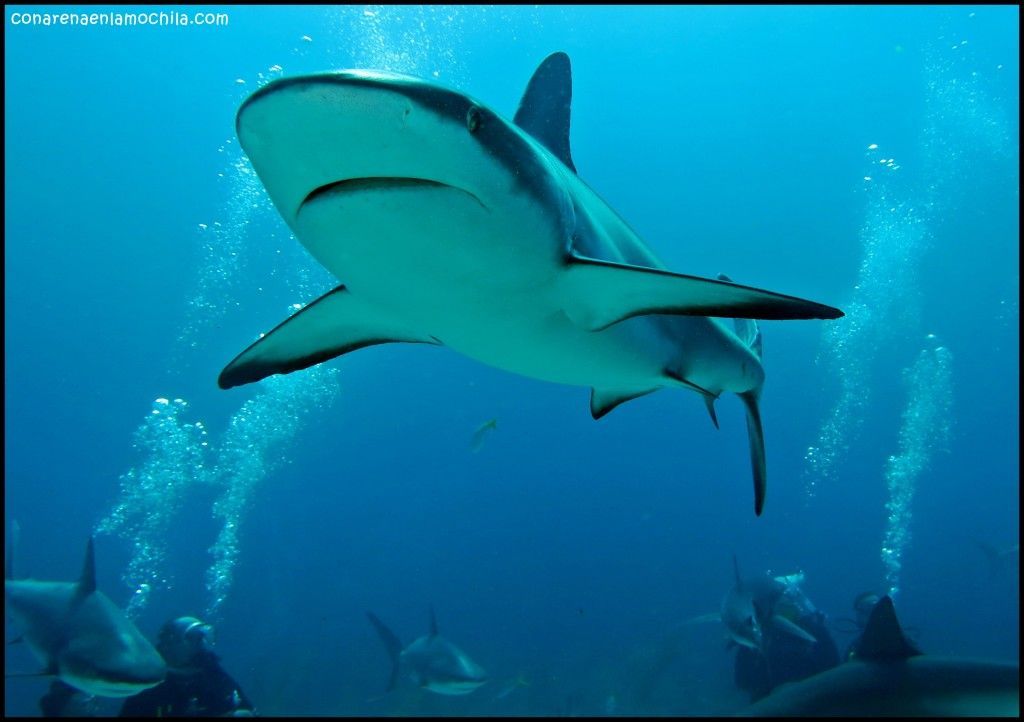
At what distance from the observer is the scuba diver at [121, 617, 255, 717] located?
5.05 m

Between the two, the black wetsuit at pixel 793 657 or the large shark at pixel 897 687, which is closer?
the large shark at pixel 897 687

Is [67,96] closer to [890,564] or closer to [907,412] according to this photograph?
[907,412]

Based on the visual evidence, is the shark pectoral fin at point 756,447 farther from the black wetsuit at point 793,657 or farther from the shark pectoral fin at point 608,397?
the black wetsuit at point 793,657

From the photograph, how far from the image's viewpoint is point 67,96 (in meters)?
18.1

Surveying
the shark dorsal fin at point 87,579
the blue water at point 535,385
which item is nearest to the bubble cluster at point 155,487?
the blue water at point 535,385

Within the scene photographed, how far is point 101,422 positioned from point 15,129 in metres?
17.1

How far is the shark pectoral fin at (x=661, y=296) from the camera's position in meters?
1.93

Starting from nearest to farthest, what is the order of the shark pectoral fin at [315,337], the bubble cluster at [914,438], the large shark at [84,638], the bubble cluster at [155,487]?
the shark pectoral fin at [315,337] < the large shark at [84,638] < the bubble cluster at [155,487] < the bubble cluster at [914,438]

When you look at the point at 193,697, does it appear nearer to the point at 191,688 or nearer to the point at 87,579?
the point at 191,688

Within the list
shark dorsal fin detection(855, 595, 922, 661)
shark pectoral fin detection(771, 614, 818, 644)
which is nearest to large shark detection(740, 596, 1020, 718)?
shark dorsal fin detection(855, 595, 922, 661)

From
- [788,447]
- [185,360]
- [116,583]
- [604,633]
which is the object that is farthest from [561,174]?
[116,583]

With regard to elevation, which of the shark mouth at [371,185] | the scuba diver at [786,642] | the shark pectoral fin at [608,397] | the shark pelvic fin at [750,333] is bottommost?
the scuba diver at [786,642]

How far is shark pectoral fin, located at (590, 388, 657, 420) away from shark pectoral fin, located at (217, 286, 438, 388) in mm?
1225

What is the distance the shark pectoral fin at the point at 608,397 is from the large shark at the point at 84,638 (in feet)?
13.5
